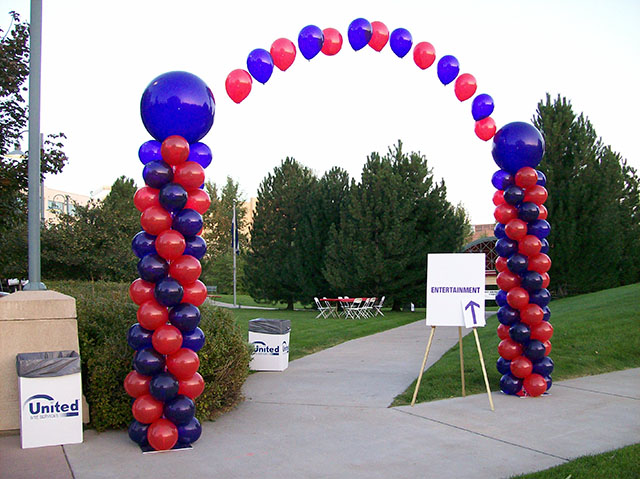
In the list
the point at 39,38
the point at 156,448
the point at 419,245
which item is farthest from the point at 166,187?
the point at 419,245

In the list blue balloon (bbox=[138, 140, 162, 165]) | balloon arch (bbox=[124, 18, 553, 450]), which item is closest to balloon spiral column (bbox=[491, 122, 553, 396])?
balloon arch (bbox=[124, 18, 553, 450])

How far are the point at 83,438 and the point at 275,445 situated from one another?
2093 millimetres

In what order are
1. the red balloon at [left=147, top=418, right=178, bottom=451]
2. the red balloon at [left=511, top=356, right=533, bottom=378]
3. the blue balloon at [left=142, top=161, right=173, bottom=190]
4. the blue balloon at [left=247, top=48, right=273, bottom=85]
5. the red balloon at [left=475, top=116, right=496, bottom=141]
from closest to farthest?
1. the red balloon at [left=147, top=418, right=178, bottom=451]
2. the blue balloon at [left=142, top=161, right=173, bottom=190]
3. the blue balloon at [left=247, top=48, right=273, bottom=85]
4. the red balloon at [left=511, top=356, right=533, bottom=378]
5. the red balloon at [left=475, top=116, right=496, bottom=141]

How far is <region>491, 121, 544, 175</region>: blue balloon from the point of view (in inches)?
333

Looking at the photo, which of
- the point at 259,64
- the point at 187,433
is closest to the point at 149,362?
the point at 187,433

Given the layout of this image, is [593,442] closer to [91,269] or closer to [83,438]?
[83,438]

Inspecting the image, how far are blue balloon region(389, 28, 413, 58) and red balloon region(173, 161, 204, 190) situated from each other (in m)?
3.79

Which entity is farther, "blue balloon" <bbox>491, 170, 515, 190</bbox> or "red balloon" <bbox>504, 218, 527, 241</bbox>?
"blue balloon" <bbox>491, 170, 515, 190</bbox>

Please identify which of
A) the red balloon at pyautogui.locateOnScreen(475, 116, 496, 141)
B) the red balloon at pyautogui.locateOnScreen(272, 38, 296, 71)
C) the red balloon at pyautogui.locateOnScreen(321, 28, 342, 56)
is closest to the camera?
the red balloon at pyautogui.locateOnScreen(272, 38, 296, 71)

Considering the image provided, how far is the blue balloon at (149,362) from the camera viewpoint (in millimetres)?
6059

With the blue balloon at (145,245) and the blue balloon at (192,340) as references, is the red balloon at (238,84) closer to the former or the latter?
the blue balloon at (145,245)

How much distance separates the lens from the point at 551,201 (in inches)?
1015

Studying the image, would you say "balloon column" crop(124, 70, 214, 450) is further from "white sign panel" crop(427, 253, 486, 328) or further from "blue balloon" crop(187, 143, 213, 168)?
"white sign panel" crop(427, 253, 486, 328)

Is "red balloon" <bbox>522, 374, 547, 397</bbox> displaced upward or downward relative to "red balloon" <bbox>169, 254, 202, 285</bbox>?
downward
